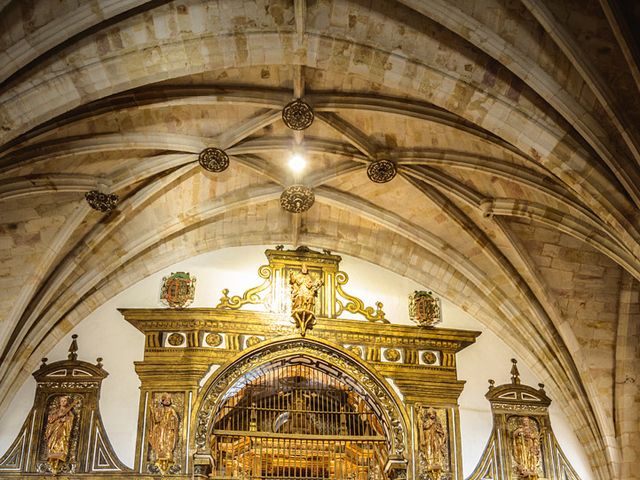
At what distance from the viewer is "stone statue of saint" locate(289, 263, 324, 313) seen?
1444 centimetres

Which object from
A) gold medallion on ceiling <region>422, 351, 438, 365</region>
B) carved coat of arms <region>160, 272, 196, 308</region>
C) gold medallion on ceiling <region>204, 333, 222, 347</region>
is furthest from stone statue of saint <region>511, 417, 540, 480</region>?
carved coat of arms <region>160, 272, 196, 308</region>

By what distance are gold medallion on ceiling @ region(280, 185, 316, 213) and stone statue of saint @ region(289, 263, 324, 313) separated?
116cm

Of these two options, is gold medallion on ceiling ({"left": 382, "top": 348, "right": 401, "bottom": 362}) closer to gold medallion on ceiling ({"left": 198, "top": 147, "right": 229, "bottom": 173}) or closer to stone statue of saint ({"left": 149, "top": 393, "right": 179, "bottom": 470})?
stone statue of saint ({"left": 149, "top": 393, "right": 179, "bottom": 470})

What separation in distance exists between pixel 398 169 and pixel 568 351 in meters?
4.23

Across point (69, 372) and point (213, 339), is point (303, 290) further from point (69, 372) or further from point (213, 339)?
point (69, 372)

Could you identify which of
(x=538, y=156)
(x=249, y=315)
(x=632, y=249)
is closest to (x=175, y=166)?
(x=249, y=315)

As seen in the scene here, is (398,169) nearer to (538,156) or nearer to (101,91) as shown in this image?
(538,156)

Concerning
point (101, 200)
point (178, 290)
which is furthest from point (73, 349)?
point (101, 200)

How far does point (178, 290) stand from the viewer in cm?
1472

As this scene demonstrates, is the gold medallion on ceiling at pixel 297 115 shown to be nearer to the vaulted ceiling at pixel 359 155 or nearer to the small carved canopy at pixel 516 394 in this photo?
the vaulted ceiling at pixel 359 155

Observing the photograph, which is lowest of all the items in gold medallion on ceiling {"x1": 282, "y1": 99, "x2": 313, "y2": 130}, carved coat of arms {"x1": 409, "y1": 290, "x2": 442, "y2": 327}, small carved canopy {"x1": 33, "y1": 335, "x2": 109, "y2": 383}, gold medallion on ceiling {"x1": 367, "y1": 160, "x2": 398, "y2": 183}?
small carved canopy {"x1": 33, "y1": 335, "x2": 109, "y2": 383}

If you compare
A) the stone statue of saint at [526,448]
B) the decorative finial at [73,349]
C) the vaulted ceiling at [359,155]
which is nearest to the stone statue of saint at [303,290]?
the vaulted ceiling at [359,155]

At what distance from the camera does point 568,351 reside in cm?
1462

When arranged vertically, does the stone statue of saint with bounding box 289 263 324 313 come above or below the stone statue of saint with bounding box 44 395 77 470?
above
